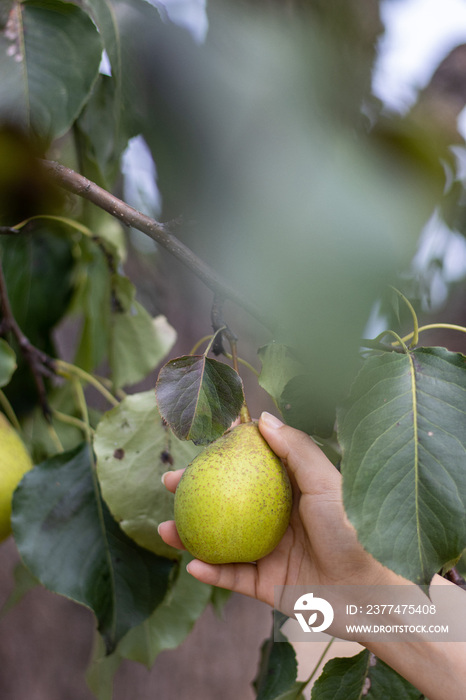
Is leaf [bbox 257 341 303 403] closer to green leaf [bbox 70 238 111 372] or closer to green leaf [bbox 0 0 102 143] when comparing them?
green leaf [bbox 0 0 102 143]

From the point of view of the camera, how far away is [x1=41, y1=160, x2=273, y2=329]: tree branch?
0.41 meters

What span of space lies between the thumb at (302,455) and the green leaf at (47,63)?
0.30 m

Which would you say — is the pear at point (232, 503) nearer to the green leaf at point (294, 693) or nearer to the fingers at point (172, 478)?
the fingers at point (172, 478)

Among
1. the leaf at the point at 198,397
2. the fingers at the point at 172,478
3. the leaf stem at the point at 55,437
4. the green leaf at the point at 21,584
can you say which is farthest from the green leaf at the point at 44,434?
the leaf at the point at 198,397

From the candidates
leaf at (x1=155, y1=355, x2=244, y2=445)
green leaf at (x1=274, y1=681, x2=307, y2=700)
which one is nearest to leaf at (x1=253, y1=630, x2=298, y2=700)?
green leaf at (x1=274, y1=681, x2=307, y2=700)

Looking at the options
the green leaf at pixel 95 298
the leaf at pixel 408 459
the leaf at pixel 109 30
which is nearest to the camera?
the leaf at pixel 408 459

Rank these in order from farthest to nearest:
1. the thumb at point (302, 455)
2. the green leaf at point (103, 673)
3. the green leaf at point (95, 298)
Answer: the green leaf at point (95, 298), the green leaf at point (103, 673), the thumb at point (302, 455)

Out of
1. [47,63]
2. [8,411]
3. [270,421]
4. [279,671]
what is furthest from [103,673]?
[47,63]

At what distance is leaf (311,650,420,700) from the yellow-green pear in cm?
35

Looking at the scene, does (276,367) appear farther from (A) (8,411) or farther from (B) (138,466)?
(A) (8,411)

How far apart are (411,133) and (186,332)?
1.01m

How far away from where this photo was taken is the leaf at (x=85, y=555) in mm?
551

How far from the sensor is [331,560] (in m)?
0.47

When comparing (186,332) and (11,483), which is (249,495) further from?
(186,332)
